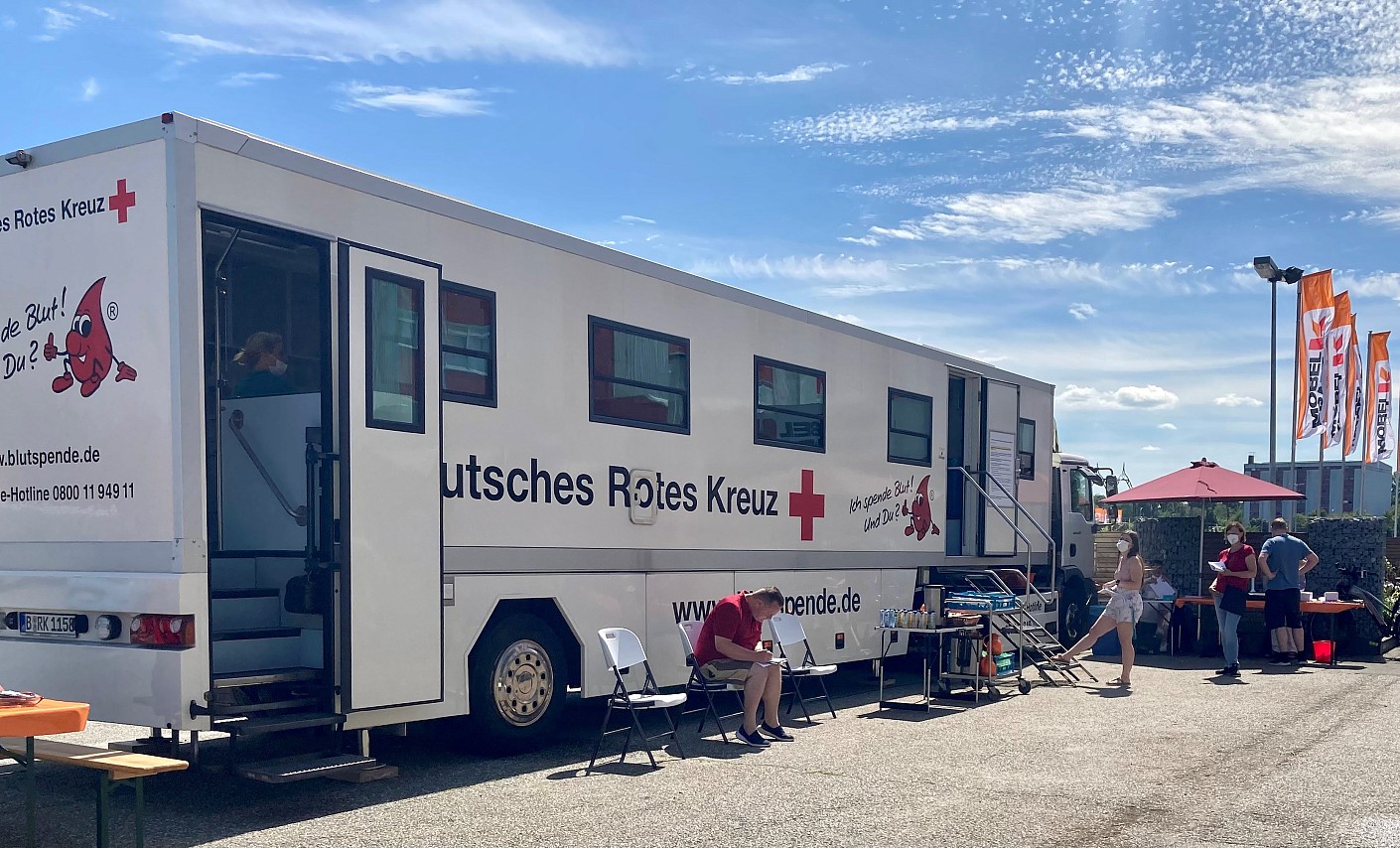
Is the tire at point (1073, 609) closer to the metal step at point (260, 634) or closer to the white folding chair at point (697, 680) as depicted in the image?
the white folding chair at point (697, 680)

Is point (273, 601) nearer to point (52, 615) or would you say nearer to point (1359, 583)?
point (52, 615)

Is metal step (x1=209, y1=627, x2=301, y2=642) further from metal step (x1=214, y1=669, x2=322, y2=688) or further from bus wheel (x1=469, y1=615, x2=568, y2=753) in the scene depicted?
bus wheel (x1=469, y1=615, x2=568, y2=753)

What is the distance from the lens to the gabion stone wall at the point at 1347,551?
48.8 feet

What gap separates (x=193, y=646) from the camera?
222 inches

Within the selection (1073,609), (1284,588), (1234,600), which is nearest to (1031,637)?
(1234,600)

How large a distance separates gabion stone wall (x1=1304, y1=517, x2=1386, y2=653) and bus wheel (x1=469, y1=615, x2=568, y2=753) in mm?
10762

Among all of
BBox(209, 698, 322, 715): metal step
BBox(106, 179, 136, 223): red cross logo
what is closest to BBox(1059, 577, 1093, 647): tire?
BBox(209, 698, 322, 715): metal step

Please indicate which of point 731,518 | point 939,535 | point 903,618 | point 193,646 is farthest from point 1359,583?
point 193,646

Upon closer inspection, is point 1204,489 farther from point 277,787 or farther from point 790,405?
point 277,787

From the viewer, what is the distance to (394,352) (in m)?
6.67

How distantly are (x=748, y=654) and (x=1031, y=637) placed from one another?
4145 millimetres

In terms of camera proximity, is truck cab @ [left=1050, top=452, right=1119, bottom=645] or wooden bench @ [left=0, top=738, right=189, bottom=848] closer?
wooden bench @ [left=0, top=738, right=189, bottom=848]

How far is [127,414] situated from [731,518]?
4368 millimetres

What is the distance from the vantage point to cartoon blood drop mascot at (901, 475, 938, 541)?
11414 mm
